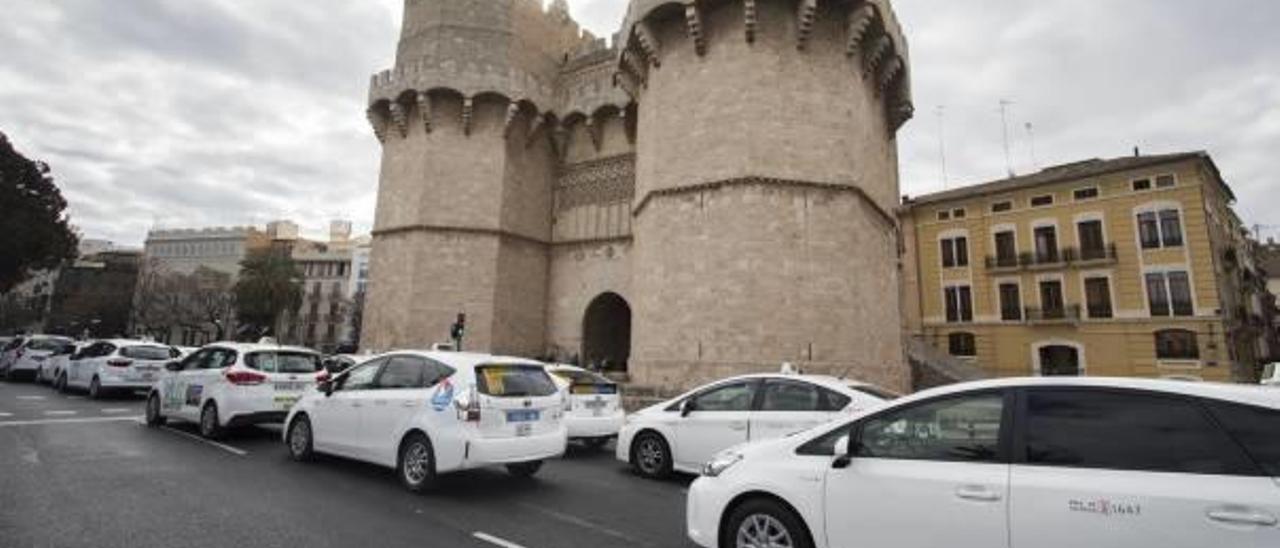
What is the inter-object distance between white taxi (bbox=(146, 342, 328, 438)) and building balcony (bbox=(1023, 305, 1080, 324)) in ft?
100.0

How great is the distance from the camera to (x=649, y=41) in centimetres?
1958

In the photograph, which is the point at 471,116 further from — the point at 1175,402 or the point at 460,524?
the point at 1175,402

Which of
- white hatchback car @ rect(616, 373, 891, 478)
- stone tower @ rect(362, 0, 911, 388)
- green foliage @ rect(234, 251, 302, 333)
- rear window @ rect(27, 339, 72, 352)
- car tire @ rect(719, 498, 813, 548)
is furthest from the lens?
green foliage @ rect(234, 251, 302, 333)

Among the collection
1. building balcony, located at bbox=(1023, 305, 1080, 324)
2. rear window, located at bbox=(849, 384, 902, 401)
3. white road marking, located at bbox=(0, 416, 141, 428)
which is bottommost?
white road marking, located at bbox=(0, 416, 141, 428)

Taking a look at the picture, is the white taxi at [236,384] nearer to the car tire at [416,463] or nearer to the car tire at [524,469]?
the car tire at [416,463]

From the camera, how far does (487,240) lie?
24.7 meters

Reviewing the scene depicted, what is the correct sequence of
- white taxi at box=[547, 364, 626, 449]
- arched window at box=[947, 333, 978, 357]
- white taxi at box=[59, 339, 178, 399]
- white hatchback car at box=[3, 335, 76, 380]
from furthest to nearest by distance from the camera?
1. arched window at box=[947, 333, 978, 357]
2. white hatchback car at box=[3, 335, 76, 380]
3. white taxi at box=[59, 339, 178, 399]
4. white taxi at box=[547, 364, 626, 449]

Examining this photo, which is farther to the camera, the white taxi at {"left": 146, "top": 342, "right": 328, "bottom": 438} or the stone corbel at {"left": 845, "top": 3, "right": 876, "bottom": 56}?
the stone corbel at {"left": 845, "top": 3, "right": 876, "bottom": 56}

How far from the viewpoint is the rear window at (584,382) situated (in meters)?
10.1

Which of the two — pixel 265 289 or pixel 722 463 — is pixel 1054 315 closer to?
pixel 722 463

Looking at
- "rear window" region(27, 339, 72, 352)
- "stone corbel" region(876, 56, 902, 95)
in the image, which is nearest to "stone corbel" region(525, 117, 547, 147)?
"stone corbel" region(876, 56, 902, 95)

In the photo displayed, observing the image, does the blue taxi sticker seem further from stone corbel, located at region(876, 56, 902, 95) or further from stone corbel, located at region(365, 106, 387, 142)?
stone corbel, located at region(365, 106, 387, 142)

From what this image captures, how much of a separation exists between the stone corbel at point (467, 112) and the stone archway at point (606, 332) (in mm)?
8249

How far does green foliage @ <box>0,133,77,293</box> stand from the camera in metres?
28.7
